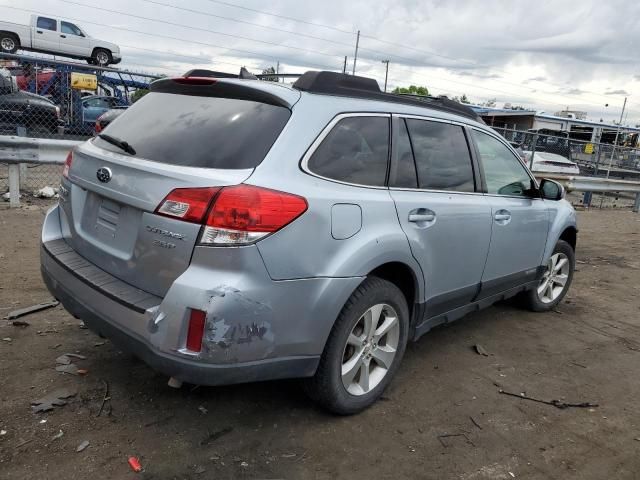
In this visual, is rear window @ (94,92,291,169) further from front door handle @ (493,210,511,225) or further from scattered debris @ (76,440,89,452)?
front door handle @ (493,210,511,225)

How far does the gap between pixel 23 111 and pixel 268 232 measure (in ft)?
32.1

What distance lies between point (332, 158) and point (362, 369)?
1.19 m

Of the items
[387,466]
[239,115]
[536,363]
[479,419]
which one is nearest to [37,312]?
[239,115]

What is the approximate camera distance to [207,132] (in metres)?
2.66

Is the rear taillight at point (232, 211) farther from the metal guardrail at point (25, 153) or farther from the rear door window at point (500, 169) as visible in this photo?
the metal guardrail at point (25, 153)

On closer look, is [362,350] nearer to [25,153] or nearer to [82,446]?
[82,446]

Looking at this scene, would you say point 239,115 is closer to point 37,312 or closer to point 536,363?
point 37,312

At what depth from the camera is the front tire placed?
9.07 feet

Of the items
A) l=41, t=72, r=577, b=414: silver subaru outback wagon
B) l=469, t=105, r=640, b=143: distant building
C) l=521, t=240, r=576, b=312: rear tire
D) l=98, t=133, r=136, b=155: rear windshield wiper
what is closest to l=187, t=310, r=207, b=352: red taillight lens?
l=41, t=72, r=577, b=414: silver subaru outback wagon

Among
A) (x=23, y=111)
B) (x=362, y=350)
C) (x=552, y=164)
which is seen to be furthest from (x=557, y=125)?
(x=362, y=350)

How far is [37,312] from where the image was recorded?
161 inches

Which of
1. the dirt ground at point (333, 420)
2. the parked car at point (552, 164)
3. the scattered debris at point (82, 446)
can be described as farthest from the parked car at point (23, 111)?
the parked car at point (552, 164)

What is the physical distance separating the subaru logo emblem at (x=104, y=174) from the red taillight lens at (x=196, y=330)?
93cm

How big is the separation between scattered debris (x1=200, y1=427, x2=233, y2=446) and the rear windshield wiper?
1.49 metres
